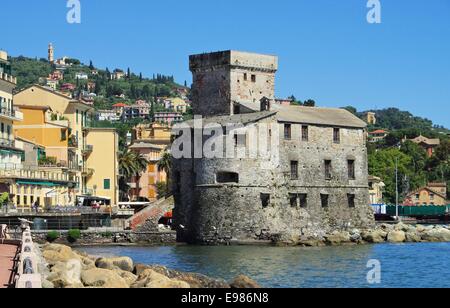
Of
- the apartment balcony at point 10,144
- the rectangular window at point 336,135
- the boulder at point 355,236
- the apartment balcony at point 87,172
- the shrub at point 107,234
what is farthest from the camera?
the apartment balcony at point 87,172

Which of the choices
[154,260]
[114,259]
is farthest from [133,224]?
[114,259]

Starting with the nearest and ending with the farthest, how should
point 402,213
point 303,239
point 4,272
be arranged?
1. point 4,272
2. point 303,239
3. point 402,213

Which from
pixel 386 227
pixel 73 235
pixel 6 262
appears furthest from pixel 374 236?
pixel 6 262

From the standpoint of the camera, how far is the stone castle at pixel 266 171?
59.7 meters

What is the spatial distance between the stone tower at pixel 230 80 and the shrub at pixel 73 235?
13.5 m

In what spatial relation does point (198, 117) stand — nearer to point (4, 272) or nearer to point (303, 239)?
point (303, 239)

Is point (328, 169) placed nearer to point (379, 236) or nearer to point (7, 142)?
point (379, 236)

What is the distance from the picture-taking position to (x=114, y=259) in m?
33.6

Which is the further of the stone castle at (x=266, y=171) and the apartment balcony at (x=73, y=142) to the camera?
the apartment balcony at (x=73, y=142)

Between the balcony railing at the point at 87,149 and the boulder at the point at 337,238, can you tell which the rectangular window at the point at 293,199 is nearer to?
the boulder at the point at 337,238

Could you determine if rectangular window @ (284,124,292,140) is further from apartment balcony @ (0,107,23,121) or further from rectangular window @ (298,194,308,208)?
apartment balcony @ (0,107,23,121)

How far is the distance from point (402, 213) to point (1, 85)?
178 feet

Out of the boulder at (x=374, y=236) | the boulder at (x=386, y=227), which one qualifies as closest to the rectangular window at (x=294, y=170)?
the boulder at (x=374, y=236)

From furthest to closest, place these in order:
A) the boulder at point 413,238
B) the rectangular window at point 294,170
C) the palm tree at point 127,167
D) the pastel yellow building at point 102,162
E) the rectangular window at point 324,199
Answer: the palm tree at point 127,167, the pastel yellow building at point 102,162, the boulder at point 413,238, the rectangular window at point 324,199, the rectangular window at point 294,170
